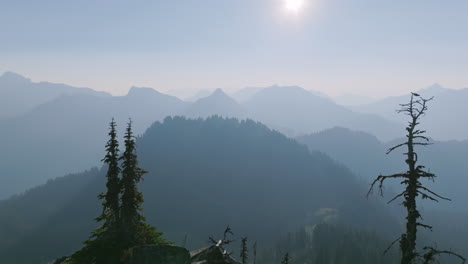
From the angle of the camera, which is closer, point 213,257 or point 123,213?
point 213,257

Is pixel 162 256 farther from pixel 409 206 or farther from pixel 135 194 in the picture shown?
pixel 409 206

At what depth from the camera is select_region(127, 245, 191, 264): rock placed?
23172mm

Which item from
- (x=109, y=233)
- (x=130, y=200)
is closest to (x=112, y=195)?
(x=130, y=200)

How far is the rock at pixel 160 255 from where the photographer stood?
2317 cm

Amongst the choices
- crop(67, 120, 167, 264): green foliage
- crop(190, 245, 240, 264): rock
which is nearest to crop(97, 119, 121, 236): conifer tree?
crop(67, 120, 167, 264): green foliage

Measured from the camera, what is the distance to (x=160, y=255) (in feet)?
76.2

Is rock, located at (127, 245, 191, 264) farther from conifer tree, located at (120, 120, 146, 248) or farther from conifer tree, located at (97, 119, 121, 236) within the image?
conifer tree, located at (97, 119, 121, 236)

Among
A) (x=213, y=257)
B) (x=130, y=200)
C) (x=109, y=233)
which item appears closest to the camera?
(x=213, y=257)

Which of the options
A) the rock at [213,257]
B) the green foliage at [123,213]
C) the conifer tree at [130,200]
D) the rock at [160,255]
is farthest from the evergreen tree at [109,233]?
the rock at [213,257]

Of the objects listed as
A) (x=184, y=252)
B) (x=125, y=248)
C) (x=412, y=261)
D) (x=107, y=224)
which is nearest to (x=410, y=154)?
(x=412, y=261)

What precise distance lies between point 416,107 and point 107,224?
2383 centimetres

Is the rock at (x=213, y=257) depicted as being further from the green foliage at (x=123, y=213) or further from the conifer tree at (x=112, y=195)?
the conifer tree at (x=112, y=195)

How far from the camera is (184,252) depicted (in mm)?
23406

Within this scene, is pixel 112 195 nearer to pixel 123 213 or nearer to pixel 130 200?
pixel 130 200
